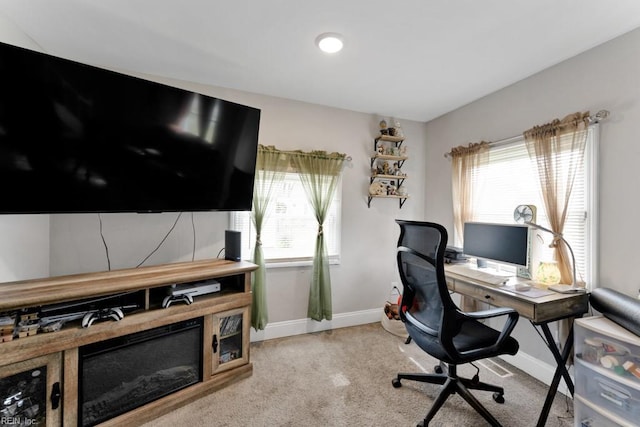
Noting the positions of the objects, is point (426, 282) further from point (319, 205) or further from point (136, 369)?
point (136, 369)

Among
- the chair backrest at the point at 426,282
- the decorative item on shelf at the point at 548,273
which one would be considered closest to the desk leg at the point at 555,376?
the decorative item on shelf at the point at 548,273

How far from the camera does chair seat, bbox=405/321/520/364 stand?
61.8 inches

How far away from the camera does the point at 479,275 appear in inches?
83.9

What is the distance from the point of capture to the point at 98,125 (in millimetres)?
1649

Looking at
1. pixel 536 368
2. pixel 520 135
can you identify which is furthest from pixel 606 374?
pixel 520 135

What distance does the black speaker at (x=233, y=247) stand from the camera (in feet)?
7.68

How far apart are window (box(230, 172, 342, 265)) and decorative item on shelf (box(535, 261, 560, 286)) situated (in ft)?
5.94

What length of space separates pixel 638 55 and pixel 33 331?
383cm

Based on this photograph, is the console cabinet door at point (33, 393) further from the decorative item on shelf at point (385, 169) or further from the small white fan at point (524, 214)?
the small white fan at point (524, 214)

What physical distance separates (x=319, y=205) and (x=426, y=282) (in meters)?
1.44

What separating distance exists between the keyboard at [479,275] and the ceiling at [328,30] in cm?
165

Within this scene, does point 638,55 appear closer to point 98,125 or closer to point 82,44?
point 98,125

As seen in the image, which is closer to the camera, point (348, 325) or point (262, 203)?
point (262, 203)

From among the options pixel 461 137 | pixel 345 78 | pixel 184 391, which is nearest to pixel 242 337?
pixel 184 391
